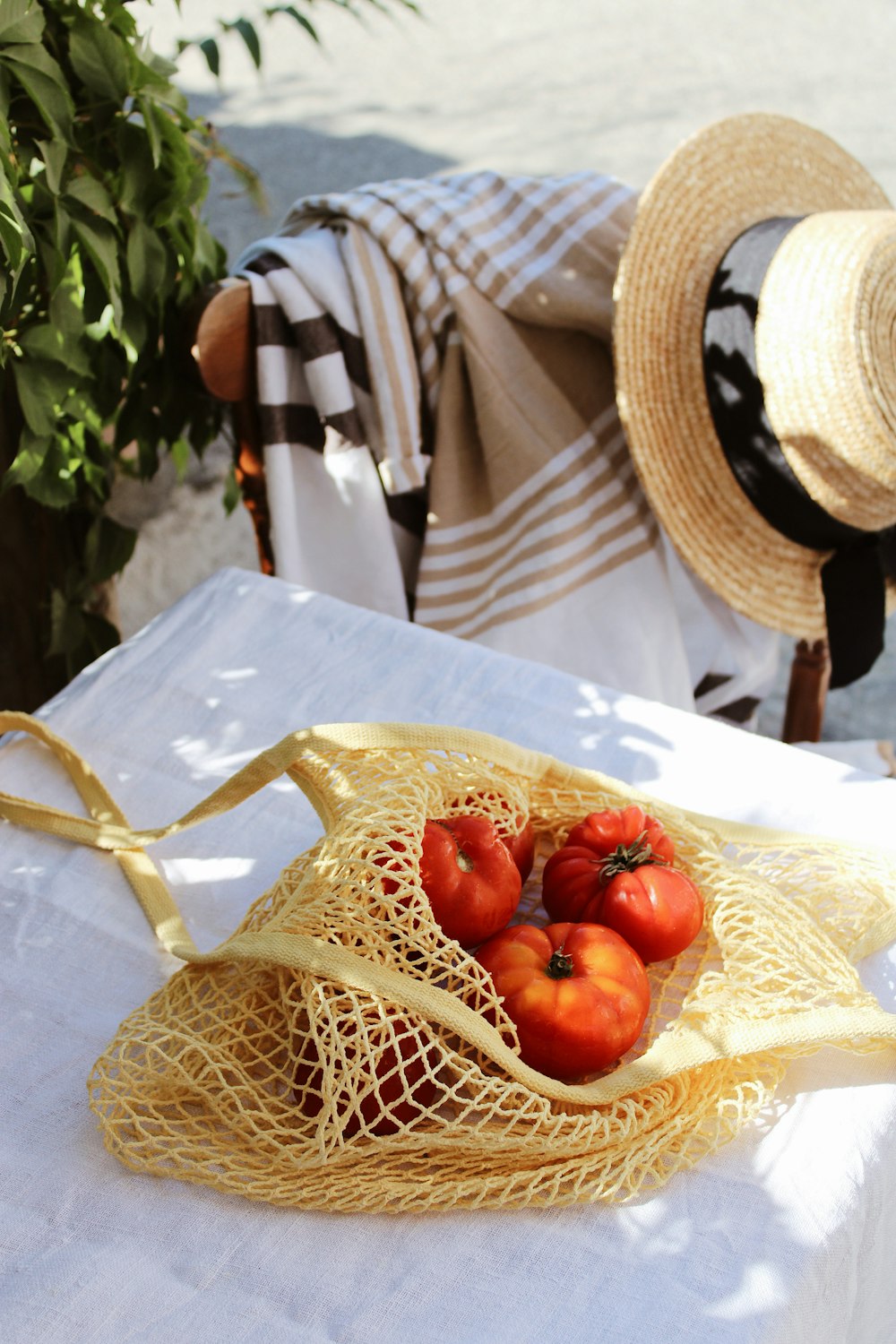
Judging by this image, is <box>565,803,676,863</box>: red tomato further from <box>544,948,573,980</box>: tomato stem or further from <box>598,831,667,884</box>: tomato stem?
<box>544,948,573,980</box>: tomato stem

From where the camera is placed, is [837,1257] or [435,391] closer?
[837,1257]

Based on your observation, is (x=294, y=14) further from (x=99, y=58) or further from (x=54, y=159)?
(x=54, y=159)

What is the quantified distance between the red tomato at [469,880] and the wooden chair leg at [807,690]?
1.10 metres

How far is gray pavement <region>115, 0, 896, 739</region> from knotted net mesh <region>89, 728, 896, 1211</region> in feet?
8.85

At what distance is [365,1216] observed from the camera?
0.75m

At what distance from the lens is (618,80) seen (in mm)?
3811

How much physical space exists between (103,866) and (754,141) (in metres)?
1.26

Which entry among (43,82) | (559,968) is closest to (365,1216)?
(559,968)

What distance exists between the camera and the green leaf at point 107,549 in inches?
63.6

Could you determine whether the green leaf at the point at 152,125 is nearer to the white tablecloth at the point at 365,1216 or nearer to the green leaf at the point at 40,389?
the green leaf at the point at 40,389

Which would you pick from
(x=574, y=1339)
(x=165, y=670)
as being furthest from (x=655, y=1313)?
(x=165, y=670)

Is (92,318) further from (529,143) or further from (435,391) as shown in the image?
(529,143)

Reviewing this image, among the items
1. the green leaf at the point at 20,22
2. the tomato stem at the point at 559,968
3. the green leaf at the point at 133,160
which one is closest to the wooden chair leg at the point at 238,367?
the green leaf at the point at 133,160

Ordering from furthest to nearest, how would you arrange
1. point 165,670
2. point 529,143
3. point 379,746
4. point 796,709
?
1. point 529,143
2. point 796,709
3. point 165,670
4. point 379,746
